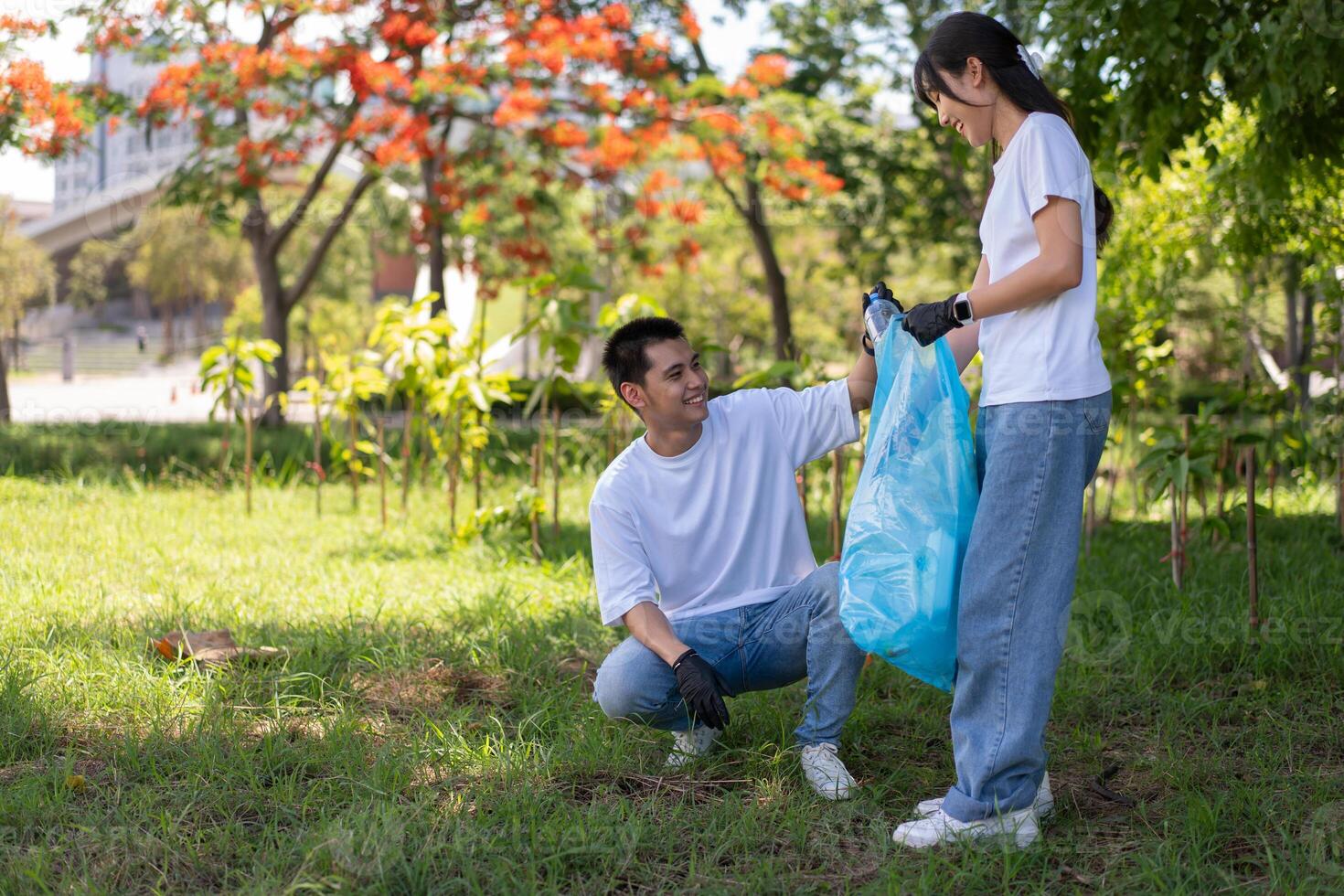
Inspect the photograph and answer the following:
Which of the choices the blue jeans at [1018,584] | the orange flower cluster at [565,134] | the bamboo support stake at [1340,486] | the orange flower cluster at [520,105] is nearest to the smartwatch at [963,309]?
the blue jeans at [1018,584]

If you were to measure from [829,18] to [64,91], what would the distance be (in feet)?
20.4

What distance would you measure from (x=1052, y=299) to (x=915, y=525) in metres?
0.48

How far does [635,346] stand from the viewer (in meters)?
2.77

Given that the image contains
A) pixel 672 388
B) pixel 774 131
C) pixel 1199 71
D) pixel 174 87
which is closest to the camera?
pixel 672 388

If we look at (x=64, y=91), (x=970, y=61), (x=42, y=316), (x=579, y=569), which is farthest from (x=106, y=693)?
(x=42, y=316)

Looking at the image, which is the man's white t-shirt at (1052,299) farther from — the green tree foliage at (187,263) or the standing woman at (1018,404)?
the green tree foliage at (187,263)

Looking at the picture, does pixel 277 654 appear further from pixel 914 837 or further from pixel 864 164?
pixel 864 164

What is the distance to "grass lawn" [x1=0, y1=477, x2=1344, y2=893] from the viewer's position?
2223mm

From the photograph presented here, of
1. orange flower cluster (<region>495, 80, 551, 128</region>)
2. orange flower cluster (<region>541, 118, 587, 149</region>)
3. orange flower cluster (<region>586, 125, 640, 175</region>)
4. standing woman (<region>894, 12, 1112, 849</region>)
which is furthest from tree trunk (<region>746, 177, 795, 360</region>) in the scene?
standing woman (<region>894, 12, 1112, 849</region>)

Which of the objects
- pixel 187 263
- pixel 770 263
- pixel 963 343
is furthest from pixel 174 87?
pixel 187 263

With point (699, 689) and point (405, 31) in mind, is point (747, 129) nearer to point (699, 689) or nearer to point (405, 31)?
point (405, 31)

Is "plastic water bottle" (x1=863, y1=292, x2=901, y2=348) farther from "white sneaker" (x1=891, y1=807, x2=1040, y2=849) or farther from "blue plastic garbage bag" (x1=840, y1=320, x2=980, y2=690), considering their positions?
"white sneaker" (x1=891, y1=807, x2=1040, y2=849)

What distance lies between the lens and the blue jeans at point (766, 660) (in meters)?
2.62

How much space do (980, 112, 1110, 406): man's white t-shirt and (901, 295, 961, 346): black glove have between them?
0.10 m
